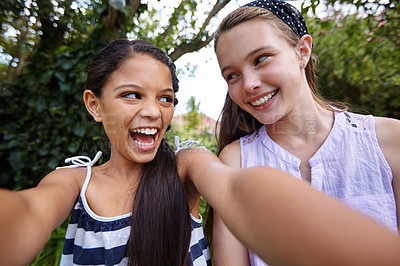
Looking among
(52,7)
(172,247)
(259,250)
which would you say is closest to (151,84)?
(172,247)

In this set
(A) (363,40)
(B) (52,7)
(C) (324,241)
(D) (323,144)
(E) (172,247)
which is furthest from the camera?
(A) (363,40)

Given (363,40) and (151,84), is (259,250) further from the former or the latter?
(363,40)

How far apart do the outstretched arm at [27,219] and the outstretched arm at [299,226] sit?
0.51 m

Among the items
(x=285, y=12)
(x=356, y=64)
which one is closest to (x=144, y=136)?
(x=285, y=12)

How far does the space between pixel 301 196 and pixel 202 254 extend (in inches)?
37.1

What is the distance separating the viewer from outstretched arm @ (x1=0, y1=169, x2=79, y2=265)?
536 mm

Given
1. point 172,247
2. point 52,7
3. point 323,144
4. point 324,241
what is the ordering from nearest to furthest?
Result: point 324,241
point 172,247
point 323,144
point 52,7

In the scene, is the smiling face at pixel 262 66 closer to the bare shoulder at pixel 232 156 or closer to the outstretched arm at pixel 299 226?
the bare shoulder at pixel 232 156

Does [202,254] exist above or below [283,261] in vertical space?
below

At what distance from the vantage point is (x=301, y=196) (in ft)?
1.48

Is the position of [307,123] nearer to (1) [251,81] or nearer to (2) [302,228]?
(1) [251,81]

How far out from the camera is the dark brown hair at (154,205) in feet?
3.47

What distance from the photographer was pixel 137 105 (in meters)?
1.14

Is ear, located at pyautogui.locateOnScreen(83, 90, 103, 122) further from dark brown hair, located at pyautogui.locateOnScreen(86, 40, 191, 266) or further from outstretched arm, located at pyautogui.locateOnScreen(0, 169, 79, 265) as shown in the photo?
outstretched arm, located at pyautogui.locateOnScreen(0, 169, 79, 265)
